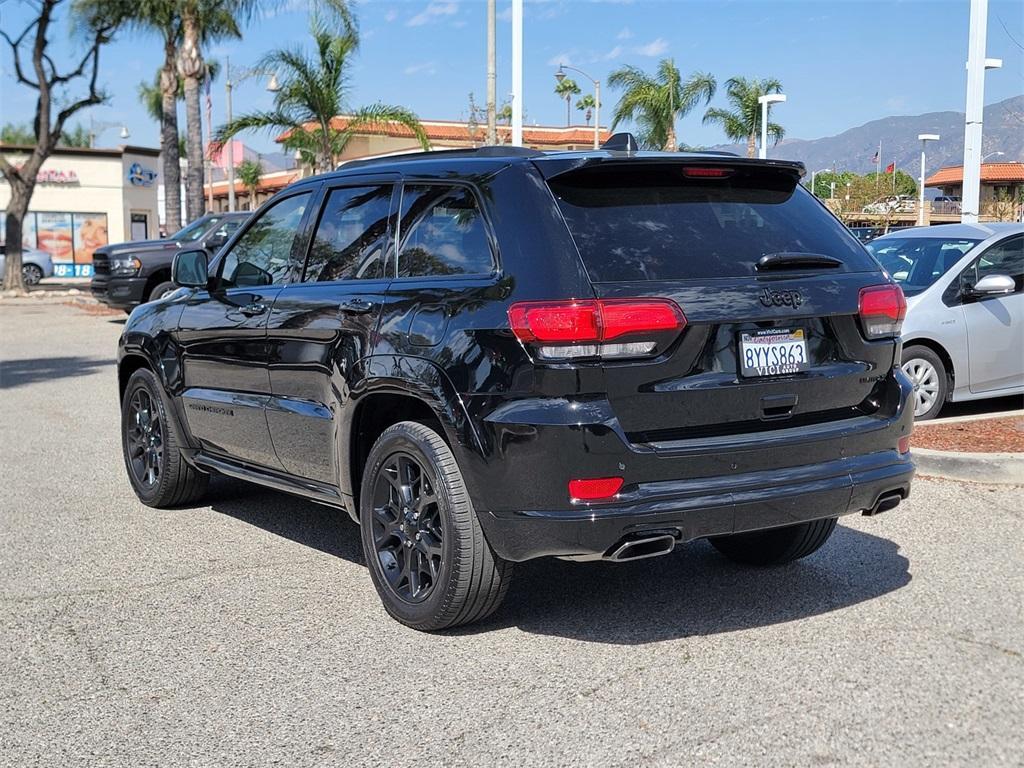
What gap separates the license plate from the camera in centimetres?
424

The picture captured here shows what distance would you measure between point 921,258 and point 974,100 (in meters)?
3.83

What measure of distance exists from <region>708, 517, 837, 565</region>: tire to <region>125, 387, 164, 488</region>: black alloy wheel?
11.1ft

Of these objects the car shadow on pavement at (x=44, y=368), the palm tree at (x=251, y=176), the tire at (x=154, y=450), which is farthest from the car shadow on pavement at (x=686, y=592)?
the palm tree at (x=251, y=176)

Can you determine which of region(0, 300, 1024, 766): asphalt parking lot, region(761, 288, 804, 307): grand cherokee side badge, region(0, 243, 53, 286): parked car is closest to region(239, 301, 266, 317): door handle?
region(0, 300, 1024, 766): asphalt parking lot

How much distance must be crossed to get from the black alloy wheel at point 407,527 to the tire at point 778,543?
1502 mm

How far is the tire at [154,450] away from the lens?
22.0 feet

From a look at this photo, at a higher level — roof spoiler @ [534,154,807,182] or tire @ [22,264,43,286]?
roof spoiler @ [534,154,807,182]

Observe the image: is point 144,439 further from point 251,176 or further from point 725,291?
point 251,176

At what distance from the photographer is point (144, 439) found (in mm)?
7090

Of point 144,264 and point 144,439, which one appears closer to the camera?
point 144,439

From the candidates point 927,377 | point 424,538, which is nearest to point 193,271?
point 424,538

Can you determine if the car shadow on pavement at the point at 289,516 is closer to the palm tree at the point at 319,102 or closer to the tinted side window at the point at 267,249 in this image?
the tinted side window at the point at 267,249

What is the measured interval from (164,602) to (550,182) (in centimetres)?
252

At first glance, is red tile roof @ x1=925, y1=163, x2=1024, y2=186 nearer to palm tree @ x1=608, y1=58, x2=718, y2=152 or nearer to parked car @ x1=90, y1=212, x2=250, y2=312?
palm tree @ x1=608, y1=58, x2=718, y2=152
